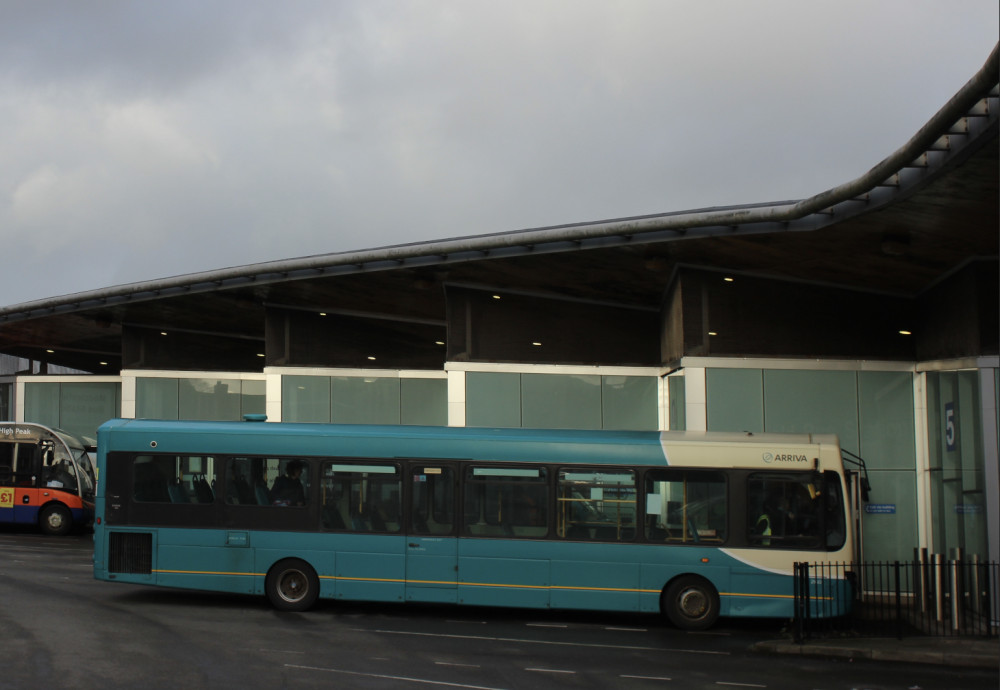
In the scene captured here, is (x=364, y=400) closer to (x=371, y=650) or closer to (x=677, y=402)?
(x=677, y=402)

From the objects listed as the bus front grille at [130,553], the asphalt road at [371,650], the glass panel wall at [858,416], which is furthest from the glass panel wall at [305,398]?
the bus front grille at [130,553]

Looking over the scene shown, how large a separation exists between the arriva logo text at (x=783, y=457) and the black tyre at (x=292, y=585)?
6946 mm

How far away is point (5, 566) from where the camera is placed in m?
21.0

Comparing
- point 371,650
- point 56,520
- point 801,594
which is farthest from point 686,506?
point 56,520

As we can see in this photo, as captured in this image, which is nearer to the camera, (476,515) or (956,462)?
(476,515)

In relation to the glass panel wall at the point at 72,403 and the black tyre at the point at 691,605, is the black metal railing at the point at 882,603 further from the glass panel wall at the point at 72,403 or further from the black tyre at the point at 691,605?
the glass panel wall at the point at 72,403

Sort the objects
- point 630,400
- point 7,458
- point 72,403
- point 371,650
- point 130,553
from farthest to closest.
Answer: point 72,403, point 7,458, point 630,400, point 130,553, point 371,650

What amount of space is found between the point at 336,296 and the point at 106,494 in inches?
469

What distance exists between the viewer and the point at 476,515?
16.2 meters

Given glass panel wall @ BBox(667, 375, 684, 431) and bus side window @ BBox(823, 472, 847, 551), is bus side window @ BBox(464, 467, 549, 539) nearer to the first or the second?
bus side window @ BBox(823, 472, 847, 551)

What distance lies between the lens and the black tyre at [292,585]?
16.4 meters

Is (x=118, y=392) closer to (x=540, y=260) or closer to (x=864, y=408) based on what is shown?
(x=540, y=260)

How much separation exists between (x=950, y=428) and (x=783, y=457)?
4607 millimetres

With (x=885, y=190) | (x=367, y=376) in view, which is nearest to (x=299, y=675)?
(x=885, y=190)
